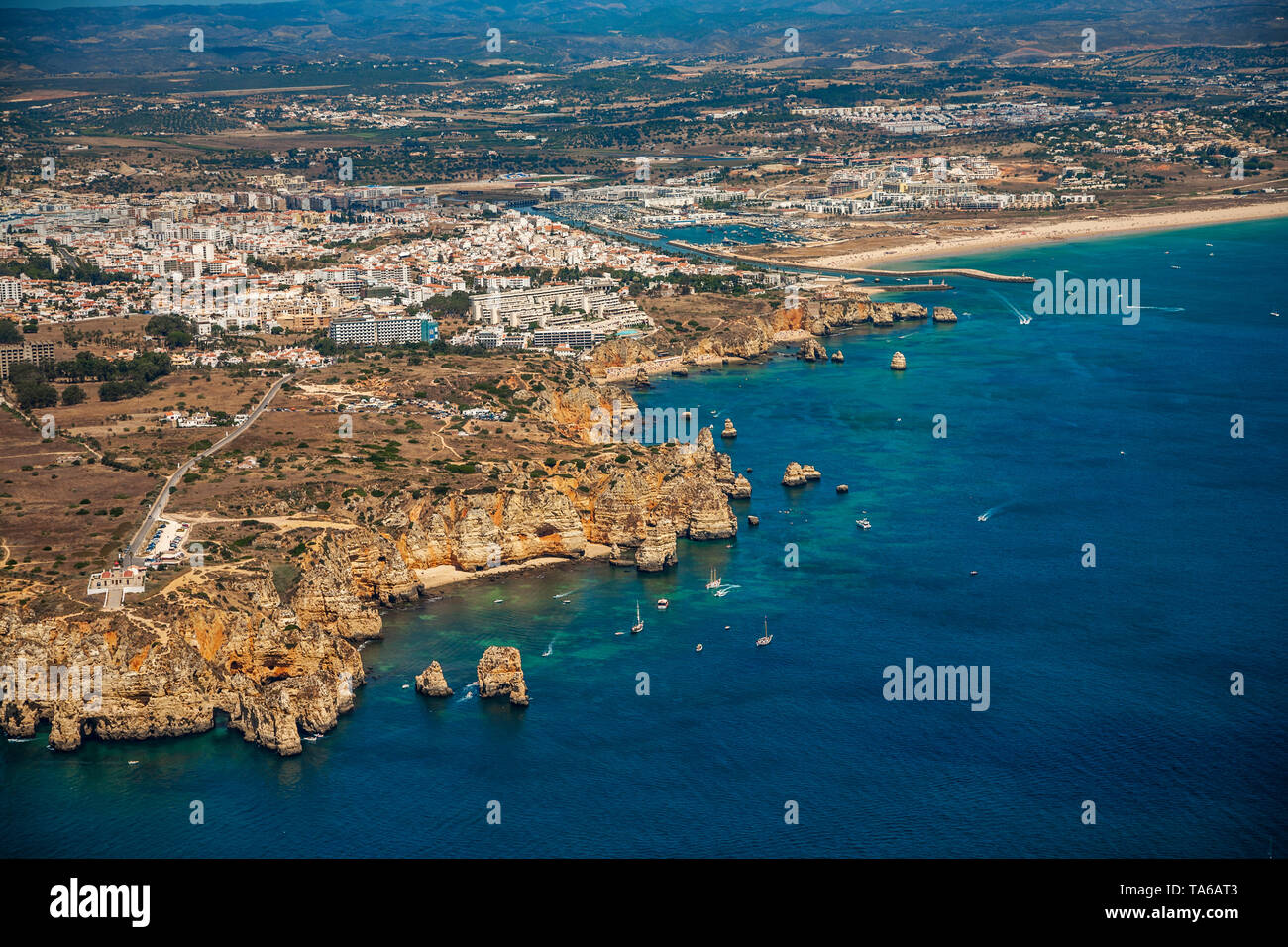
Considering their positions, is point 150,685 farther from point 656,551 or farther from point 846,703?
point 846,703

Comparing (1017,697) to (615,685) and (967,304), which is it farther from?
(967,304)

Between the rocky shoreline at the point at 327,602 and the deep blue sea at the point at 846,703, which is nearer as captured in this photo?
the deep blue sea at the point at 846,703

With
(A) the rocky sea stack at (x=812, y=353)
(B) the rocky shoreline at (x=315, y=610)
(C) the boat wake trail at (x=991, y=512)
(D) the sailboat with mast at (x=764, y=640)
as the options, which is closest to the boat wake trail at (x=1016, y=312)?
(A) the rocky sea stack at (x=812, y=353)

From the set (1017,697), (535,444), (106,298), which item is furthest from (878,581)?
(106,298)

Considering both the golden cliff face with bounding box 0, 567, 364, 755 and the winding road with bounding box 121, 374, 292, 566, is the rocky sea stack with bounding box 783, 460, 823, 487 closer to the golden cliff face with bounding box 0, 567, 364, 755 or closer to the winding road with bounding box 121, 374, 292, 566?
the winding road with bounding box 121, 374, 292, 566

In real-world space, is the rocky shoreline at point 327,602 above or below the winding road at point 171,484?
below

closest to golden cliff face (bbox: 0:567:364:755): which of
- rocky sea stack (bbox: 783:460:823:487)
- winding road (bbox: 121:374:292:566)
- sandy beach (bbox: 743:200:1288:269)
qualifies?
winding road (bbox: 121:374:292:566)

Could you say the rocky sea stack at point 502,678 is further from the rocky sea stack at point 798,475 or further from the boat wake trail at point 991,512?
the boat wake trail at point 991,512
